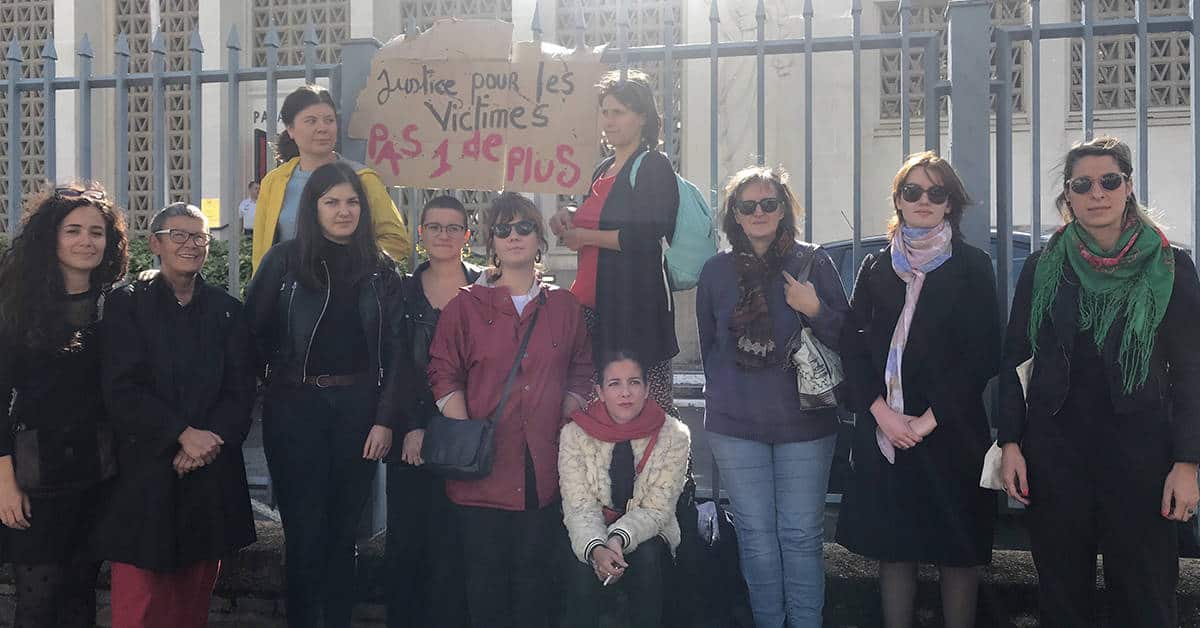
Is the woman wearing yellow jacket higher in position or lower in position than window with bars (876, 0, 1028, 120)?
lower

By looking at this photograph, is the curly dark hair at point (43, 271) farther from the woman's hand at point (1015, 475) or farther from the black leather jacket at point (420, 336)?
the woman's hand at point (1015, 475)

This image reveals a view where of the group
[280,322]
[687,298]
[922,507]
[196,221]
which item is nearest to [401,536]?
[280,322]

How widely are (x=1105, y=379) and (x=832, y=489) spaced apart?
1960 millimetres

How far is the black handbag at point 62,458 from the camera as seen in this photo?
3279mm

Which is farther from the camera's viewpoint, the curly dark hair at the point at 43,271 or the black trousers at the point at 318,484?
the black trousers at the point at 318,484

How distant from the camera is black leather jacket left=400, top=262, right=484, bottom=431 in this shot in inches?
147

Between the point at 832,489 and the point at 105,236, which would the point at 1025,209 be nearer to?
the point at 832,489

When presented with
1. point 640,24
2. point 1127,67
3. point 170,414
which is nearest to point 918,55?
point 1127,67

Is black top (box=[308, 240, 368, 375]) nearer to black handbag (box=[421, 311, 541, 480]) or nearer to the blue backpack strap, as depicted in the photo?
black handbag (box=[421, 311, 541, 480])

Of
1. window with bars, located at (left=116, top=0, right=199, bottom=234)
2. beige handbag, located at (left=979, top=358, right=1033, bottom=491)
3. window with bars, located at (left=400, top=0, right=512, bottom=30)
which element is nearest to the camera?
beige handbag, located at (left=979, top=358, right=1033, bottom=491)

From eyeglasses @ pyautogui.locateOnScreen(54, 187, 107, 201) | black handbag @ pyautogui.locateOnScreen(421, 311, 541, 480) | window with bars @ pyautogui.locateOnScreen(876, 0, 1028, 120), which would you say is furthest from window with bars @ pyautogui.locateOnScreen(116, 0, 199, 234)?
black handbag @ pyautogui.locateOnScreen(421, 311, 541, 480)

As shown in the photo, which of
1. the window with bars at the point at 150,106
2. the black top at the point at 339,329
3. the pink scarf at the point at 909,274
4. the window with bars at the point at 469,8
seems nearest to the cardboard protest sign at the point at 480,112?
the black top at the point at 339,329

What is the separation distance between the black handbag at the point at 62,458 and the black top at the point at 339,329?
744 millimetres

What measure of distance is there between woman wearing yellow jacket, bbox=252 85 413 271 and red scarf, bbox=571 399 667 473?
3.65ft
